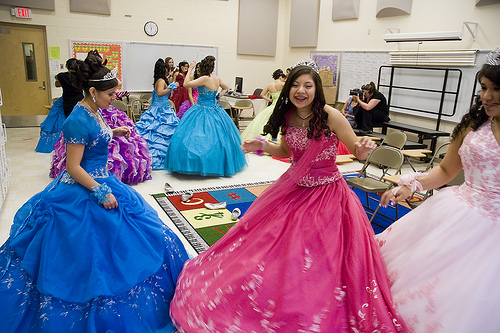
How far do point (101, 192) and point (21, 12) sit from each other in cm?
873

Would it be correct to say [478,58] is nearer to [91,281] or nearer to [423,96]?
[423,96]

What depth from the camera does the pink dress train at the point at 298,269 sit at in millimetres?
2033

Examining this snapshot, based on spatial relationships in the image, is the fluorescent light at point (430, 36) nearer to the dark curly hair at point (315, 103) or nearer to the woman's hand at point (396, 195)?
the dark curly hair at point (315, 103)

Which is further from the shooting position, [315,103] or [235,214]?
[235,214]

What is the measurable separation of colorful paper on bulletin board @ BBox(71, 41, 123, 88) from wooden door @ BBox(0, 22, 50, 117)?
69 centimetres

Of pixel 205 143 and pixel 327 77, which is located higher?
pixel 327 77

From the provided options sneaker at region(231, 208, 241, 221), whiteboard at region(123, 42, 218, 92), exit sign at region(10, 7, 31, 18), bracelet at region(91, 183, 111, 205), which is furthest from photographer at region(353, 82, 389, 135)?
exit sign at region(10, 7, 31, 18)

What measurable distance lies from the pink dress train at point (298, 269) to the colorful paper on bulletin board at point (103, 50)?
8.53m

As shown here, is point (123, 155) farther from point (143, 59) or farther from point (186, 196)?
point (143, 59)

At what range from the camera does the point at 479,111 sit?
7.04ft

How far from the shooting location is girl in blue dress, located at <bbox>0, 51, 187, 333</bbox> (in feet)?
6.87

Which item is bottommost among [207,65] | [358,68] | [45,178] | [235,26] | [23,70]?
[45,178]

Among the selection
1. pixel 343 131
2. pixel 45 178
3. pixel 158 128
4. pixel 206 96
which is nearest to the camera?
pixel 343 131

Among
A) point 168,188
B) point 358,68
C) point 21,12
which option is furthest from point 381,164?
point 21,12
